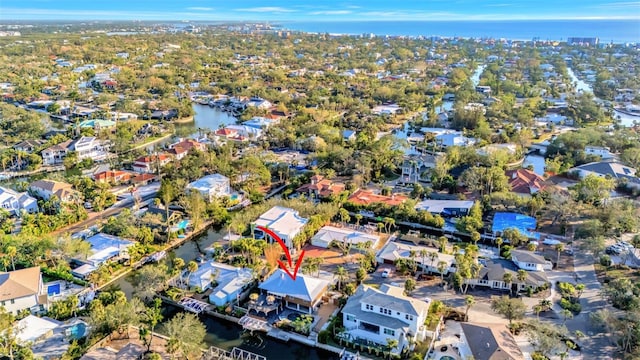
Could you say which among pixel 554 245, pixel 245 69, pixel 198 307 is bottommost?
pixel 198 307

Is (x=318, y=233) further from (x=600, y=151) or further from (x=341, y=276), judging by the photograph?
(x=600, y=151)

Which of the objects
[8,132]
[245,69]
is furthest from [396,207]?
[245,69]

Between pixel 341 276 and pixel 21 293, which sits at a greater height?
pixel 341 276

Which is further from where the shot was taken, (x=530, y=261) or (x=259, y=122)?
(x=259, y=122)

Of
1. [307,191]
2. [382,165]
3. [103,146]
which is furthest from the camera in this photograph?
[103,146]

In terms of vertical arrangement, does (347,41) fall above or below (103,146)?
above

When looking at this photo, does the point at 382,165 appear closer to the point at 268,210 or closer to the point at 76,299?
the point at 268,210

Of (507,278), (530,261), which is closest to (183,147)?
(507,278)
